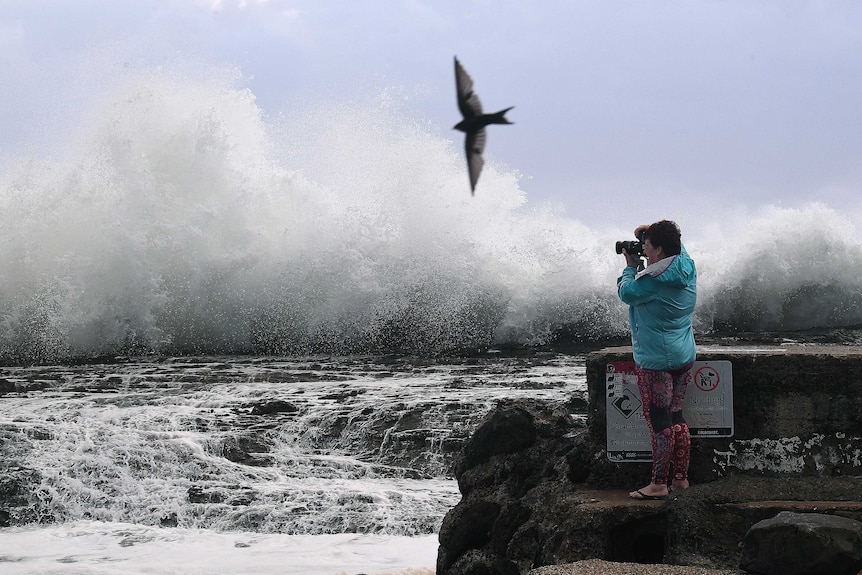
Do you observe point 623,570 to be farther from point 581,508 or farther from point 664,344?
point 664,344

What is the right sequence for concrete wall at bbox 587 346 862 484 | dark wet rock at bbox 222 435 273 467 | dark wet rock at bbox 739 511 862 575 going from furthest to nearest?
1. dark wet rock at bbox 222 435 273 467
2. concrete wall at bbox 587 346 862 484
3. dark wet rock at bbox 739 511 862 575

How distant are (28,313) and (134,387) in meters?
10.3

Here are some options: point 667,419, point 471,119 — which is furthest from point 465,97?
point 667,419

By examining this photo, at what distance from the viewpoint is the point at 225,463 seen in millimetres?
8250

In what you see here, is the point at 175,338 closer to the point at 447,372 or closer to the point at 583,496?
the point at 447,372

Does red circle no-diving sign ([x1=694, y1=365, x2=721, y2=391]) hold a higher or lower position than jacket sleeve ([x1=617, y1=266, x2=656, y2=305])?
lower

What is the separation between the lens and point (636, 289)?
419 cm

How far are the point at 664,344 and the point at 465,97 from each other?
140 cm

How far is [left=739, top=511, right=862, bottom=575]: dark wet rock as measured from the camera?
3371mm

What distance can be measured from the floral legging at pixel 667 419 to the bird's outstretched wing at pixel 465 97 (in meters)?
1.37

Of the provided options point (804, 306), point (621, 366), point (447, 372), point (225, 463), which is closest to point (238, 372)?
point (447, 372)

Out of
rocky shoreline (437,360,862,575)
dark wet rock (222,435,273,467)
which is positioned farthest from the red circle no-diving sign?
dark wet rock (222,435,273,467)

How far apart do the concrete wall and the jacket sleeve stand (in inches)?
19.6

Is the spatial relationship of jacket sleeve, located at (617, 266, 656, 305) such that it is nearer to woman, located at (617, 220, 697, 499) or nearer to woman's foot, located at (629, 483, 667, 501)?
woman, located at (617, 220, 697, 499)
